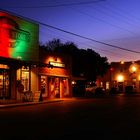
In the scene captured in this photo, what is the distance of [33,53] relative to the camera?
133ft

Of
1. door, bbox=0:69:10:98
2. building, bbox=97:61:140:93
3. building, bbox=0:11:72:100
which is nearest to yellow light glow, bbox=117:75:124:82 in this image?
building, bbox=97:61:140:93

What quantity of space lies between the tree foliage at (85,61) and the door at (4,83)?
A: 35.0m

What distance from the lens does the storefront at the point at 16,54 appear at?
35844mm

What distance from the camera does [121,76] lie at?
85.8 m

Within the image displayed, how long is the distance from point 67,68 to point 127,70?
1504 inches

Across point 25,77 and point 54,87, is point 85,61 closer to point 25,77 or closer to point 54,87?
point 54,87

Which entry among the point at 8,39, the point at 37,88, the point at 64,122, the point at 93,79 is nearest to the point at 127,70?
the point at 93,79

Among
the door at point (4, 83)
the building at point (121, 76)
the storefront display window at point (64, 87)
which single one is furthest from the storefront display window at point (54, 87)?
the building at point (121, 76)

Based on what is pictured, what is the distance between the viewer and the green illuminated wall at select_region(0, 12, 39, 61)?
35.8 m

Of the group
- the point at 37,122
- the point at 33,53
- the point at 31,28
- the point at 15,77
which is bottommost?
the point at 37,122

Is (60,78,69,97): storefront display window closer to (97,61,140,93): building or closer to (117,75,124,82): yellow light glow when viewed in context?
(97,61,140,93): building

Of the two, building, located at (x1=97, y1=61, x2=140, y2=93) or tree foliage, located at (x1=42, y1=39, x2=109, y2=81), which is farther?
building, located at (x1=97, y1=61, x2=140, y2=93)

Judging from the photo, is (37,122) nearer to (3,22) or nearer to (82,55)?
(3,22)

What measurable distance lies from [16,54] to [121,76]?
167 feet
